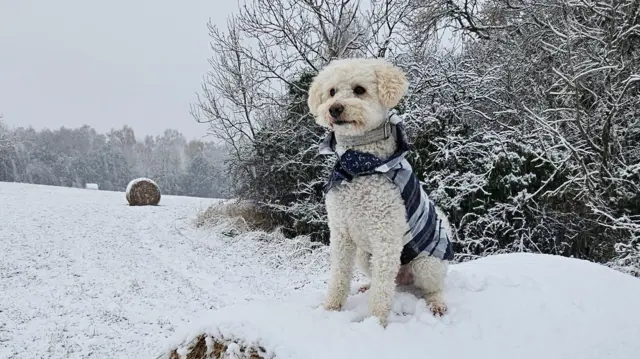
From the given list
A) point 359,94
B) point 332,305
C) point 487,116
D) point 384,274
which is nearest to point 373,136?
point 359,94

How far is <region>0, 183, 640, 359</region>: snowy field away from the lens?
2.21 meters

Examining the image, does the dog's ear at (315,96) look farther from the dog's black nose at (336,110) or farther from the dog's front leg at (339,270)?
the dog's front leg at (339,270)

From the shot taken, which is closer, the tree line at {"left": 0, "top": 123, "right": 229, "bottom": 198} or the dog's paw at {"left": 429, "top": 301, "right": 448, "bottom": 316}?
the dog's paw at {"left": 429, "top": 301, "right": 448, "bottom": 316}

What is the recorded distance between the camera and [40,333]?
211 inches

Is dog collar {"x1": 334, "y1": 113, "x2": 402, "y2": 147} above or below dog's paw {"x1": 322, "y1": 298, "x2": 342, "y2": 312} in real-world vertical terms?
above

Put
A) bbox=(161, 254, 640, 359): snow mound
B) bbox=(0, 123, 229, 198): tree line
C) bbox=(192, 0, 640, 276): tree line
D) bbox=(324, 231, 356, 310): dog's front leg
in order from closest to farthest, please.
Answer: bbox=(161, 254, 640, 359): snow mound → bbox=(324, 231, 356, 310): dog's front leg → bbox=(192, 0, 640, 276): tree line → bbox=(0, 123, 229, 198): tree line

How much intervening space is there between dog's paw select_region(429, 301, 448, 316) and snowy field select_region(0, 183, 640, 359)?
0.05 metres

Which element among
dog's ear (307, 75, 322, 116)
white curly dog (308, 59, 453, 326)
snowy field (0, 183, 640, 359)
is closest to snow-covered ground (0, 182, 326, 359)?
snowy field (0, 183, 640, 359)

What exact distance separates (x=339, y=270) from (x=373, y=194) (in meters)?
0.50

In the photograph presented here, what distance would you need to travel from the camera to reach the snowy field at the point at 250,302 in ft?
7.27

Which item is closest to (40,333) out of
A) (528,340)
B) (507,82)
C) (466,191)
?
(528,340)

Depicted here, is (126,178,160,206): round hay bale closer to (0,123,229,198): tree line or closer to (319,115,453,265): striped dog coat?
(0,123,229,198): tree line

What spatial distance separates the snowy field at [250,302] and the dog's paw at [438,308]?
5 centimetres

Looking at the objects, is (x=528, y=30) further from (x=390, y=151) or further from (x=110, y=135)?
(x=110, y=135)
